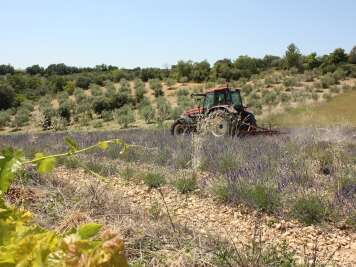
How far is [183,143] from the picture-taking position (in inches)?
459

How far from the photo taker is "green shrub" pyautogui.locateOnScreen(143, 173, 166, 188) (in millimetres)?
7881

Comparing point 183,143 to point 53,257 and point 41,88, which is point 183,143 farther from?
point 41,88

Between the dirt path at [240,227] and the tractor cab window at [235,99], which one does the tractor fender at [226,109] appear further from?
the dirt path at [240,227]

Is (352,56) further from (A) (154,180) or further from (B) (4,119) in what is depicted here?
(A) (154,180)

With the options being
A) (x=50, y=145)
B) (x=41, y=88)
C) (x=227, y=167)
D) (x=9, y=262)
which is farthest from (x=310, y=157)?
(x=41, y=88)

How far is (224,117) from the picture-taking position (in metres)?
13.9

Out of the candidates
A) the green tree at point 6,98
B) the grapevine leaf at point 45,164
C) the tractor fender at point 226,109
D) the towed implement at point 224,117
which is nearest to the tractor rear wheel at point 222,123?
the towed implement at point 224,117

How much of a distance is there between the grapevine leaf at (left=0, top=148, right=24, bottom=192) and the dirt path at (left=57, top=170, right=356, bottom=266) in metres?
2.77

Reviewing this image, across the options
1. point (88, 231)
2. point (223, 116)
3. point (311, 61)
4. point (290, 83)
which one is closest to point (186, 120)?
point (223, 116)

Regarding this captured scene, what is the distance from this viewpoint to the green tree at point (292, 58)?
4725cm

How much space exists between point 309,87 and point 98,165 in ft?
95.1

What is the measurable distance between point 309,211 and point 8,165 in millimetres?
5023

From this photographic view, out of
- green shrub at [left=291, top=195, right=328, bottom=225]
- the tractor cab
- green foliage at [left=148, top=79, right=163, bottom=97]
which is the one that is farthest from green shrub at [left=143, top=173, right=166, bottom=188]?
green foliage at [left=148, top=79, right=163, bottom=97]

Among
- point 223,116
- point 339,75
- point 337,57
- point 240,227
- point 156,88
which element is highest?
point 337,57
